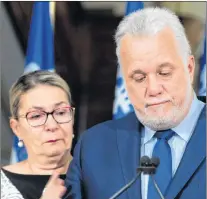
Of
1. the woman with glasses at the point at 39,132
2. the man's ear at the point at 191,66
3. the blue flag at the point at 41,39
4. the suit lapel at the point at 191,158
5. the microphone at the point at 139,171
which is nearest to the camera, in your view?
the microphone at the point at 139,171

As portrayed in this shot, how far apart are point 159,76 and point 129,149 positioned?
0.30 m

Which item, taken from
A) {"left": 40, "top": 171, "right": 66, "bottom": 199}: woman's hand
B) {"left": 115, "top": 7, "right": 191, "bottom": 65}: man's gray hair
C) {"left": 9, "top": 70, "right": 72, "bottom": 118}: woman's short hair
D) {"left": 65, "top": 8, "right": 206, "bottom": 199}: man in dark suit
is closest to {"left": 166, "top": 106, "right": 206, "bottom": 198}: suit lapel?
{"left": 65, "top": 8, "right": 206, "bottom": 199}: man in dark suit

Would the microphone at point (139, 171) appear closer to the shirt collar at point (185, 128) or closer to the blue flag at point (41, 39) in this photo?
the shirt collar at point (185, 128)

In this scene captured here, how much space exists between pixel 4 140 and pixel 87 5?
713mm

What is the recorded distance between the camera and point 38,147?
2174 mm

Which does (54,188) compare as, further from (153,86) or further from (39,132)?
(153,86)

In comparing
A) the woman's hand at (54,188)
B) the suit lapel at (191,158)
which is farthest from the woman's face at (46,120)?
the suit lapel at (191,158)

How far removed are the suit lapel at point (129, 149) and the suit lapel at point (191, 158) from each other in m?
0.13

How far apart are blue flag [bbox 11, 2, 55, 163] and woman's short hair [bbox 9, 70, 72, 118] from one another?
130mm

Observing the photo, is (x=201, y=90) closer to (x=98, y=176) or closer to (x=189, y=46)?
(x=189, y=46)

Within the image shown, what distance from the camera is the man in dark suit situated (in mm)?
1898

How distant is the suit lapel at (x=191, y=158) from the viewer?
72.7 inches

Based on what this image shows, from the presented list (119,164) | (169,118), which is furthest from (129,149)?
(169,118)

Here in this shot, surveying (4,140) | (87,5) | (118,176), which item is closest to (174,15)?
(87,5)
